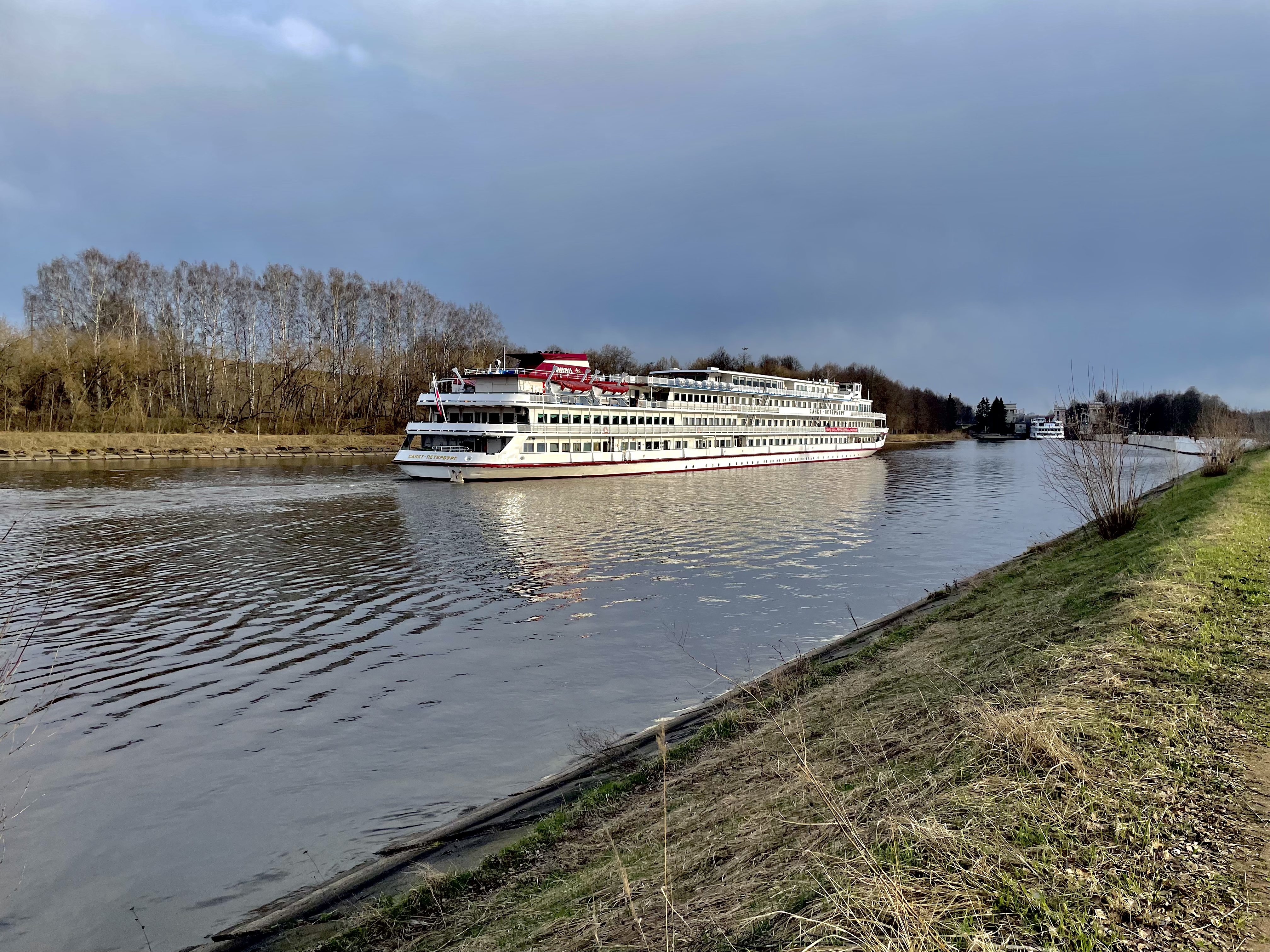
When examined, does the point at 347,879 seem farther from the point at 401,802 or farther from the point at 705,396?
Result: the point at 705,396

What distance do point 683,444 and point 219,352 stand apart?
2176 inches

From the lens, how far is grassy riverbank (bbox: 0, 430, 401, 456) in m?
62.8

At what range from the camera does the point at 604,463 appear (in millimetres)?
58125

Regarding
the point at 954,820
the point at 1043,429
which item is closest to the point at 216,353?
the point at 954,820

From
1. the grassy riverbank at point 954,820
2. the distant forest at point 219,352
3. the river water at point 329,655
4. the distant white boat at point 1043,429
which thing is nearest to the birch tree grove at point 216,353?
the distant forest at point 219,352

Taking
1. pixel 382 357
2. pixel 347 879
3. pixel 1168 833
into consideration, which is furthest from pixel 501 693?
pixel 382 357

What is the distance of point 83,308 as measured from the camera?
3243 inches

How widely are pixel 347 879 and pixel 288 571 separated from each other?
16859 mm

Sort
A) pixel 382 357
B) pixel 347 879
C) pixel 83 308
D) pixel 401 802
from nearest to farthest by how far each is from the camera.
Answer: pixel 347 879 → pixel 401 802 → pixel 83 308 → pixel 382 357

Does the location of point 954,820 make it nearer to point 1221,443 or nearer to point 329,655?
point 329,655

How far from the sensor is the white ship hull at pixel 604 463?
4956 centimetres

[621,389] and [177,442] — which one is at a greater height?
[621,389]

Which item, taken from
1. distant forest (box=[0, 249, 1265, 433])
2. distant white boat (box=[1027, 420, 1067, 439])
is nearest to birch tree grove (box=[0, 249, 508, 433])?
distant forest (box=[0, 249, 1265, 433])

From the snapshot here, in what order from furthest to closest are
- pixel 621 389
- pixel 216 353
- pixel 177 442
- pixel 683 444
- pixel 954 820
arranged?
pixel 216 353 < pixel 177 442 < pixel 683 444 < pixel 621 389 < pixel 954 820
